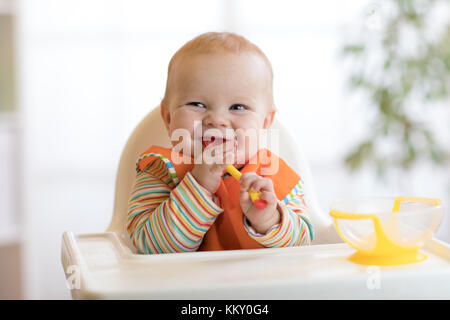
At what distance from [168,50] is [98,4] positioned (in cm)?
34

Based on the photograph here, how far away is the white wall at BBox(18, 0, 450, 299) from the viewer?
246cm

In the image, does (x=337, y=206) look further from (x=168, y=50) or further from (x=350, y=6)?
(x=350, y=6)

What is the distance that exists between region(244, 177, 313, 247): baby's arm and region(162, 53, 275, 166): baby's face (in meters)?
0.12

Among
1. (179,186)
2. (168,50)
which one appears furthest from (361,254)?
(168,50)

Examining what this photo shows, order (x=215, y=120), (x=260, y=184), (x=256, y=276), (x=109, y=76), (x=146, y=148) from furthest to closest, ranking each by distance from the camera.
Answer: (x=109, y=76), (x=146, y=148), (x=215, y=120), (x=260, y=184), (x=256, y=276)

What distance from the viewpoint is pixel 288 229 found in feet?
2.75

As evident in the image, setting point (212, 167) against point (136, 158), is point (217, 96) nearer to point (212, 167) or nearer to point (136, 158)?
point (212, 167)

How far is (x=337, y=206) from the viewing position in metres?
0.83

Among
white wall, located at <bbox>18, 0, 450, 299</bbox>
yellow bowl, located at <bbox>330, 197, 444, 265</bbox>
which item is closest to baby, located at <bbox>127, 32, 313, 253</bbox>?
yellow bowl, located at <bbox>330, 197, 444, 265</bbox>

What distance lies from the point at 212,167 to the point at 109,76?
5.79 feet

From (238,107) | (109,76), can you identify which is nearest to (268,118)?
(238,107)

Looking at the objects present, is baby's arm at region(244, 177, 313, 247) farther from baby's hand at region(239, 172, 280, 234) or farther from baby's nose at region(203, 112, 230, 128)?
baby's nose at region(203, 112, 230, 128)

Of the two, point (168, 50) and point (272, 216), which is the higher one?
point (168, 50)

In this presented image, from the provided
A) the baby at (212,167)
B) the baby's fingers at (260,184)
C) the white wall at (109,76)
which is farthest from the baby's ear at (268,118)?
the white wall at (109,76)
